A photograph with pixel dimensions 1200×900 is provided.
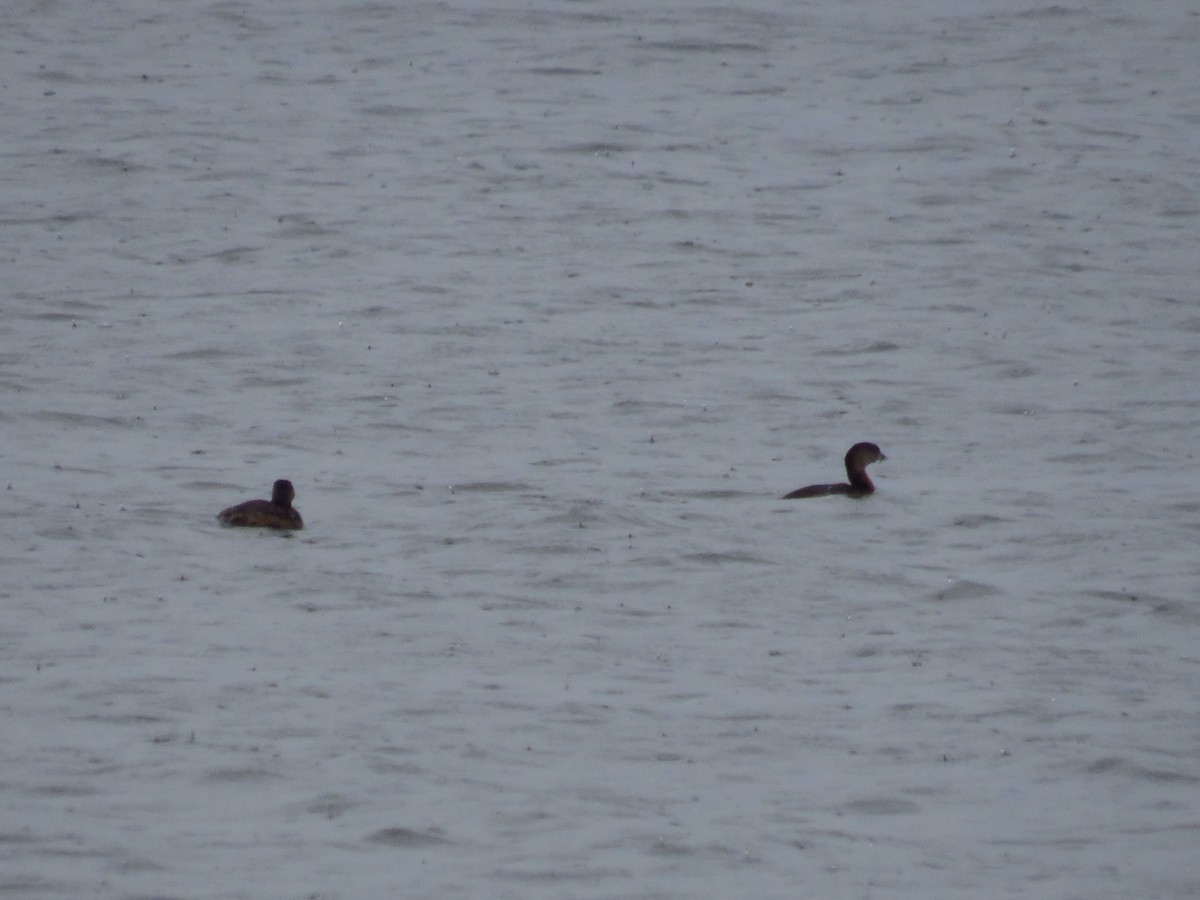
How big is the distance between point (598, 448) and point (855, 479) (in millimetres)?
1903

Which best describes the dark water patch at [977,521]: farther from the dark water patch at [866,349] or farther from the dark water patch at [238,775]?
the dark water patch at [238,775]

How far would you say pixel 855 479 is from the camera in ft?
43.4

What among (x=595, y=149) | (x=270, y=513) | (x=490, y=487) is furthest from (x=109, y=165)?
(x=270, y=513)

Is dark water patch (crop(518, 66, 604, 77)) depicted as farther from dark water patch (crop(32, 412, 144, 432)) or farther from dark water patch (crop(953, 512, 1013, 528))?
dark water patch (crop(953, 512, 1013, 528))

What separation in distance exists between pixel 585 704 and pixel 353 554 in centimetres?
279

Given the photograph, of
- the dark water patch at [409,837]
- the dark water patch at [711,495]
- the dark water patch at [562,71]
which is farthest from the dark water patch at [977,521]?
the dark water patch at [562,71]

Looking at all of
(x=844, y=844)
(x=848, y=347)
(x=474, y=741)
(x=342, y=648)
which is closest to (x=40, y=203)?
(x=848, y=347)

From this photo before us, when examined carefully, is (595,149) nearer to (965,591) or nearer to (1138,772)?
(965,591)

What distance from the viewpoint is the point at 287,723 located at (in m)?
8.40

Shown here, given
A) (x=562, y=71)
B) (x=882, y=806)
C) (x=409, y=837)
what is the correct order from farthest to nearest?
(x=562, y=71) → (x=882, y=806) → (x=409, y=837)

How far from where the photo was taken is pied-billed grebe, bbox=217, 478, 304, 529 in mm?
11414

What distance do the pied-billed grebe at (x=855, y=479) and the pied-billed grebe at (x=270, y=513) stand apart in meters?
3.08

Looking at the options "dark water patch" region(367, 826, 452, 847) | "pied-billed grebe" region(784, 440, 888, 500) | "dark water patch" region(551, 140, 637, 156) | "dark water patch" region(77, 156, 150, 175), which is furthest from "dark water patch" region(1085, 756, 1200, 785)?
"dark water patch" region(551, 140, 637, 156)

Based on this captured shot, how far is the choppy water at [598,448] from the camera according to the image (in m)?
7.60
